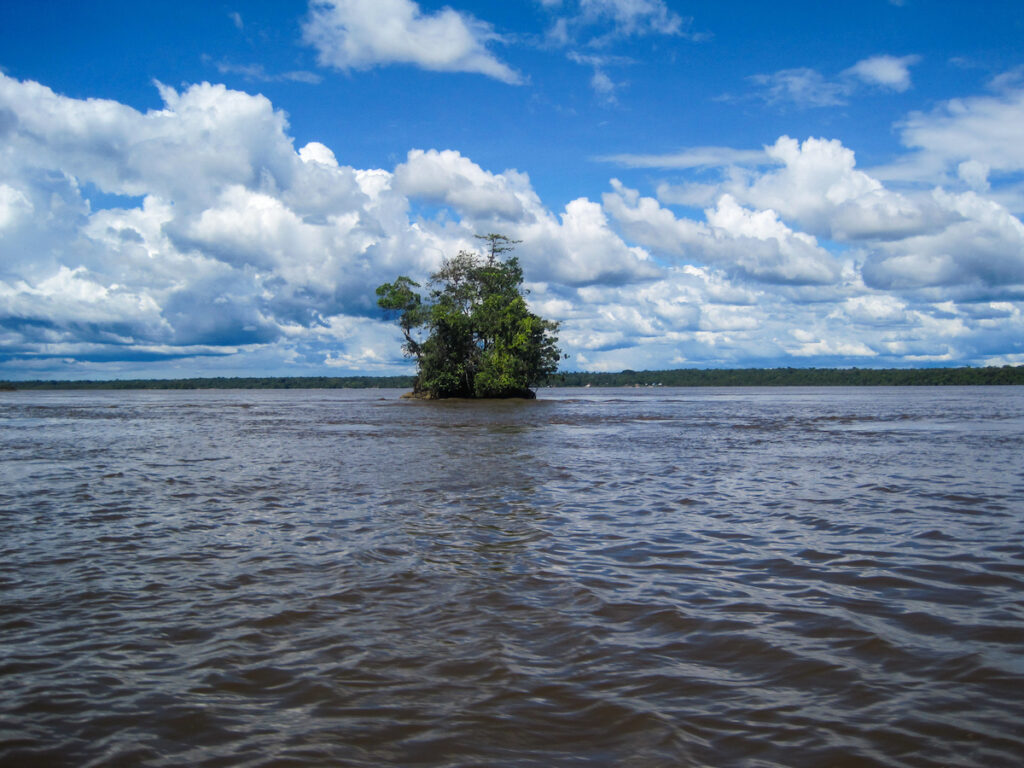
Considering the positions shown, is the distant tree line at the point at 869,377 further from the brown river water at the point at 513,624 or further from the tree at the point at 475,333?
the brown river water at the point at 513,624

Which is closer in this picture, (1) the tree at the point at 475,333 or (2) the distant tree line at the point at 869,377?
Result: (1) the tree at the point at 475,333

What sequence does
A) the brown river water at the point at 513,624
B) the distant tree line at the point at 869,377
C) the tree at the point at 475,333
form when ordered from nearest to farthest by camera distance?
the brown river water at the point at 513,624 → the tree at the point at 475,333 → the distant tree line at the point at 869,377

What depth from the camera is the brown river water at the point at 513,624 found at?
4.21m

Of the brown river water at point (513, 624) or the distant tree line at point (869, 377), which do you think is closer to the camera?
the brown river water at point (513, 624)

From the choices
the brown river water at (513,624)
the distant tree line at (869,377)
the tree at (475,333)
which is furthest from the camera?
the distant tree line at (869,377)

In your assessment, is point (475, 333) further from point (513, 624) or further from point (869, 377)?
point (869, 377)

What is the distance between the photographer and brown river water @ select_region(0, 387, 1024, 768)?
4.21 m

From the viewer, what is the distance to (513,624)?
6188 mm

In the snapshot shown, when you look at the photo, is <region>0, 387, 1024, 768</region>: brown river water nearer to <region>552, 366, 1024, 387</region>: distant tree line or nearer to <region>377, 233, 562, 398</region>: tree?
<region>377, 233, 562, 398</region>: tree

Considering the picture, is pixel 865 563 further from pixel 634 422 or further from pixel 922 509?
pixel 634 422

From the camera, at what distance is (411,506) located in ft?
39.2

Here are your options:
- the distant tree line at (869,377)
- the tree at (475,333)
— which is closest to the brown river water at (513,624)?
the tree at (475,333)

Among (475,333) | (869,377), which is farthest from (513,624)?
(869,377)

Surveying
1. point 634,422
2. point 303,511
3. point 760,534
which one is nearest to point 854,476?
point 760,534
